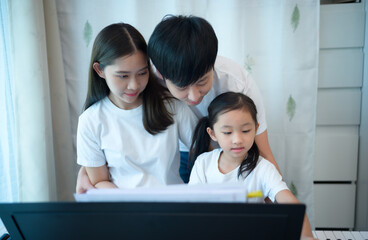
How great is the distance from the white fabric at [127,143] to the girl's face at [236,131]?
0.69 ft

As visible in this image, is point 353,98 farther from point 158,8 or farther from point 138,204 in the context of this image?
point 138,204

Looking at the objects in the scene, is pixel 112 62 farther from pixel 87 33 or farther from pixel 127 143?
pixel 87 33

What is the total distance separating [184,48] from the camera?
93cm

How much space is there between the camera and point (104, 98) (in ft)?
4.11

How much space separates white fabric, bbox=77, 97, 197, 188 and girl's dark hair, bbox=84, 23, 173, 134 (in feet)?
0.12

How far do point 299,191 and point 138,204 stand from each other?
1336mm

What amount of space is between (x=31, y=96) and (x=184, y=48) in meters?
0.91

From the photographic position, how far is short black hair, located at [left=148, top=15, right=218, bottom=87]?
3.06ft

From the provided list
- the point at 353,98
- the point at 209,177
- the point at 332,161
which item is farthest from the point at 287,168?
the point at 209,177

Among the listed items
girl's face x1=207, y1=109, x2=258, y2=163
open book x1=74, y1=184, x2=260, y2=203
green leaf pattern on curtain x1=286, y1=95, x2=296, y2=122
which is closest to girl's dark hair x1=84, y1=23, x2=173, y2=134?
girl's face x1=207, y1=109, x2=258, y2=163

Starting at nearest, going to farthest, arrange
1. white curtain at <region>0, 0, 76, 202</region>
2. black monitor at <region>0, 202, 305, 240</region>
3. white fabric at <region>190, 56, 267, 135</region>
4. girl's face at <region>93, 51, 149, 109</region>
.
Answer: black monitor at <region>0, 202, 305, 240</region>, girl's face at <region>93, 51, 149, 109</region>, white fabric at <region>190, 56, 267, 135</region>, white curtain at <region>0, 0, 76, 202</region>

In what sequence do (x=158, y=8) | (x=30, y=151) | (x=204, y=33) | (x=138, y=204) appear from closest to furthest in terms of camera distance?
(x=138, y=204) → (x=204, y=33) → (x=30, y=151) → (x=158, y=8)

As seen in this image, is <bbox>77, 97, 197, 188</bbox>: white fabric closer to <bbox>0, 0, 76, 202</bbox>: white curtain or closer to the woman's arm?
the woman's arm

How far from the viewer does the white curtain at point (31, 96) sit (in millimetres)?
1440
